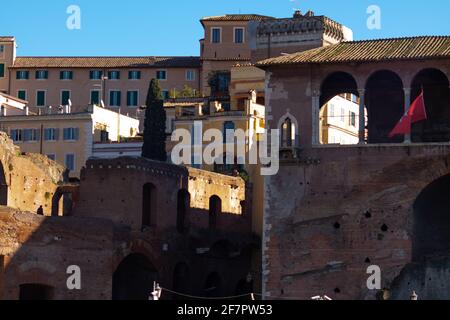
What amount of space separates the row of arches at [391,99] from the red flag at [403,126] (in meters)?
1.39

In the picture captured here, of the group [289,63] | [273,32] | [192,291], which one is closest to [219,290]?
[192,291]

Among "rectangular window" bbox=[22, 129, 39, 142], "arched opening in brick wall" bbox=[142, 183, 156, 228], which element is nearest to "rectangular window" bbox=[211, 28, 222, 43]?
"rectangular window" bbox=[22, 129, 39, 142]

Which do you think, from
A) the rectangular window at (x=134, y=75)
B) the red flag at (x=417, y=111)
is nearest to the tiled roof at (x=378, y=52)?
the red flag at (x=417, y=111)

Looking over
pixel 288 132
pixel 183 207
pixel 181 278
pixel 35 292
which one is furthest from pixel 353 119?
pixel 35 292

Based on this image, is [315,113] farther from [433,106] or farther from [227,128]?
[227,128]

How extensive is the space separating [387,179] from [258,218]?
15.8 metres

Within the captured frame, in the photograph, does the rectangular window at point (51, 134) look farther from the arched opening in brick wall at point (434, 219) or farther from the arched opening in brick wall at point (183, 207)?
the arched opening in brick wall at point (434, 219)

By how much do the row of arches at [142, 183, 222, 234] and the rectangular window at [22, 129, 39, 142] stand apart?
18.7 m

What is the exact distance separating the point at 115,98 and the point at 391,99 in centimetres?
4109

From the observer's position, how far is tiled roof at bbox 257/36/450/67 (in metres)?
53.7

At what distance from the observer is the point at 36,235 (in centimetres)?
5431

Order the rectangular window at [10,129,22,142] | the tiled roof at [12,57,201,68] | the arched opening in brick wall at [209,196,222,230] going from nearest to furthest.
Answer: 1. the arched opening in brick wall at [209,196,222,230]
2. the rectangular window at [10,129,22,142]
3. the tiled roof at [12,57,201,68]

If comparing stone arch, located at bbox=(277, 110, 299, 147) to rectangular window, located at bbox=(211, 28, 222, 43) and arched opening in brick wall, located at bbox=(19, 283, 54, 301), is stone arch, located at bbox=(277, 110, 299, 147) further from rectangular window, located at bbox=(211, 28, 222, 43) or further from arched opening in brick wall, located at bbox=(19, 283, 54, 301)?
rectangular window, located at bbox=(211, 28, 222, 43)

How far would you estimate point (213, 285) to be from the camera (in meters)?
64.1
